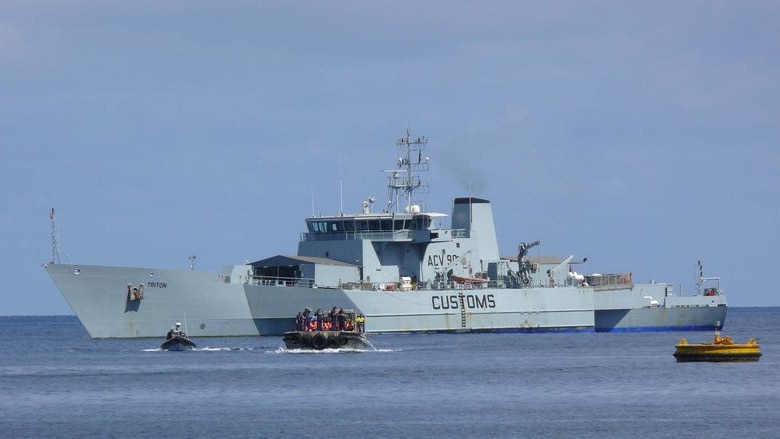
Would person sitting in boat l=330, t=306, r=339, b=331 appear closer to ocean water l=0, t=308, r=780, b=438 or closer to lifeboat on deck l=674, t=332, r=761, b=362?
ocean water l=0, t=308, r=780, b=438

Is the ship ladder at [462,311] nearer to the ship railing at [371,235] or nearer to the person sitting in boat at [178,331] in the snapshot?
the ship railing at [371,235]

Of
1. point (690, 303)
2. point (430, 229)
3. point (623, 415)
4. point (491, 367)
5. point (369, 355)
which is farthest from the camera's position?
point (690, 303)

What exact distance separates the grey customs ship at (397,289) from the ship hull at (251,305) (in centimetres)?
5

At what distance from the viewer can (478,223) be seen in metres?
89.6

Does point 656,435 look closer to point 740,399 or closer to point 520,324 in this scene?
point 740,399

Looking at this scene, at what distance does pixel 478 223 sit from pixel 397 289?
9.07 m

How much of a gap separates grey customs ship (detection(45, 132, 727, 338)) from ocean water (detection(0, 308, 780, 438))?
7.90 feet

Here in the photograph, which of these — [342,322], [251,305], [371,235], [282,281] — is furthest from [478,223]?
[342,322]

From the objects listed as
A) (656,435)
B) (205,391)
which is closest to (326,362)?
(205,391)

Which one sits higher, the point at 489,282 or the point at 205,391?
the point at 489,282

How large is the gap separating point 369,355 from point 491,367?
8461 millimetres

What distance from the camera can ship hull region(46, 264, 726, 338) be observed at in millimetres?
74500

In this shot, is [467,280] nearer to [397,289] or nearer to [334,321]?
[397,289]

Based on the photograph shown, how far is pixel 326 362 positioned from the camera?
64125mm
